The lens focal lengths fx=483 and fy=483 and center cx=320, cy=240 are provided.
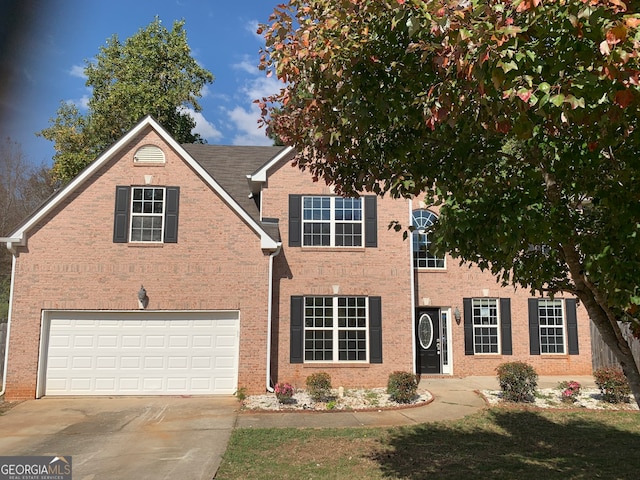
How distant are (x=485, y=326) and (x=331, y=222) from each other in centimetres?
636

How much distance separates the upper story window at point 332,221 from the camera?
48.9ft

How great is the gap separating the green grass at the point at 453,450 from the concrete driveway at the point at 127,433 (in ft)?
1.97

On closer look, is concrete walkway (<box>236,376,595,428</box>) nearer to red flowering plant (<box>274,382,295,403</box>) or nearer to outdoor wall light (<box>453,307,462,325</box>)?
red flowering plant (<box>274,382,295,403</box>)

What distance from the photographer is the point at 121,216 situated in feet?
44.4

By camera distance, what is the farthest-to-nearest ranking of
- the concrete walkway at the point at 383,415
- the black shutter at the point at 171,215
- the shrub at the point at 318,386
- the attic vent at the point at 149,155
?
Answer: 1. the attic vent at the point at 149,155
2. the black shutter at the point at 171,215
3. the shrub at the point at 318,386
4. the concrete walkway at the point at 383,415

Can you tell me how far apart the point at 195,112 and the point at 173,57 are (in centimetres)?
315

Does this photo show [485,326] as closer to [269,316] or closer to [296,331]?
[296,331]

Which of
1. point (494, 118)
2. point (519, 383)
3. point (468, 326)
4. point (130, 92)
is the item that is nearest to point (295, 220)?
point (468, 326)

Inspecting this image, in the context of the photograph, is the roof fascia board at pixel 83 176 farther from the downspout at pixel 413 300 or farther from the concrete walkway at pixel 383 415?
the downspout at pixel 413 300

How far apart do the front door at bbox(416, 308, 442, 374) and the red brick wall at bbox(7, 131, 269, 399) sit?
5574 mm

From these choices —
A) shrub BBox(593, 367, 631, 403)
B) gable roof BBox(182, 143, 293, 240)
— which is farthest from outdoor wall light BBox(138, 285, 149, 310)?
shrub BBox(593, 367, 631, 403)

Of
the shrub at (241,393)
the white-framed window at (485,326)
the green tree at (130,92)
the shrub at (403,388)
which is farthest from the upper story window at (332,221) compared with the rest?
the green tree at (130,92)

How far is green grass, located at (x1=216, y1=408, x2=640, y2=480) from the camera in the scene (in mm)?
6941

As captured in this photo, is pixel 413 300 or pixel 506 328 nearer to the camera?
pixel 413 300
